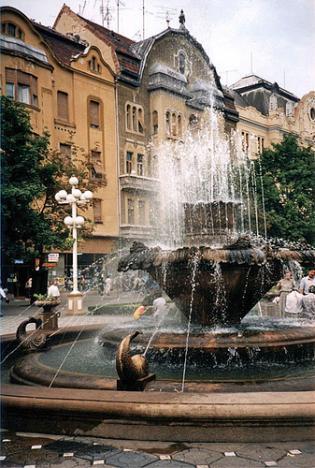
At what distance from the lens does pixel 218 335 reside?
7.14 metres

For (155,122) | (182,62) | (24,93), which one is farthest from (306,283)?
(182,62)

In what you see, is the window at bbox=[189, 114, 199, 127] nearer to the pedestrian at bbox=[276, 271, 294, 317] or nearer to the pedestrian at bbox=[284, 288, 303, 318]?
the pedestrian at bbox=[276, 271, 294, 317]

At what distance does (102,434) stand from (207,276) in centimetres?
357

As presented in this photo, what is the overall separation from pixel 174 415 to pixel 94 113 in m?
33.5

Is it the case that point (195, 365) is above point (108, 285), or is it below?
below

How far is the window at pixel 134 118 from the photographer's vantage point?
127 feet

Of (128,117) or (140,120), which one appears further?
(140,120)

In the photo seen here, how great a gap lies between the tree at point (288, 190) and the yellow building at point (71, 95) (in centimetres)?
1056

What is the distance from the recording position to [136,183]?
123 ft

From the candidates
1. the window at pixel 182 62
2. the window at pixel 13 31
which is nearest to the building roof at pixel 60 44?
the window at pixel 13 31

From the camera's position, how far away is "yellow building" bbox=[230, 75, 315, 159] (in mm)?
47562

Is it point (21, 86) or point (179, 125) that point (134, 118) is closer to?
point (179, 125)

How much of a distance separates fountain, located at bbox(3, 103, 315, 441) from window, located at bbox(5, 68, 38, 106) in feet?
75.7

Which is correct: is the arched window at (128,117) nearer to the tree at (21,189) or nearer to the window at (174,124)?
the window at (174,124)
